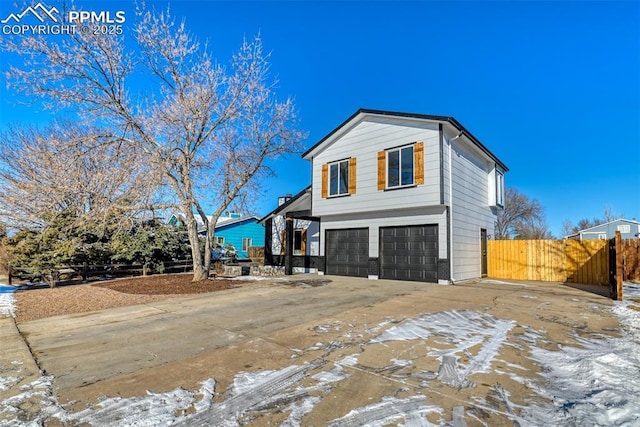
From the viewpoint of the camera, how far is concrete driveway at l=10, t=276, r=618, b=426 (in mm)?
2555

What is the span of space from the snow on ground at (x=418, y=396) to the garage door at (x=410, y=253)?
6.95 m

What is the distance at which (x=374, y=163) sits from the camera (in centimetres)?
1238

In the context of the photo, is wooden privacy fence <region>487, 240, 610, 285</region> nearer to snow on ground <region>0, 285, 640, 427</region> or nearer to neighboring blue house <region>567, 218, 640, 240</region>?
snow on ground <region>0, 285, 640, 427</region>

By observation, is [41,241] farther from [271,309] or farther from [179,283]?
[271,309]

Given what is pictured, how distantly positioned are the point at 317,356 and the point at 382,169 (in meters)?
9.34

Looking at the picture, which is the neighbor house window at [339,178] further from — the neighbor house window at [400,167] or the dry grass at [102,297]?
the dry grass at [102,297]

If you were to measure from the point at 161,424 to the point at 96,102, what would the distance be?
10801 millimetres

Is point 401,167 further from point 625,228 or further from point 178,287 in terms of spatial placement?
point 625,228

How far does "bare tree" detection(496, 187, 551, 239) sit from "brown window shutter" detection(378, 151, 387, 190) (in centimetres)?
2942

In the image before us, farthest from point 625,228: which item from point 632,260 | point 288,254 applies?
point 288,254

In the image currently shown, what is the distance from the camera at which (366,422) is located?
2.33m

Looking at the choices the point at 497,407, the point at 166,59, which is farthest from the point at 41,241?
the point at 497,407

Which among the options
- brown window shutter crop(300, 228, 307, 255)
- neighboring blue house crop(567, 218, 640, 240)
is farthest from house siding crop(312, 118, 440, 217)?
neighboring blue house crop(567, 218, 640, 240)

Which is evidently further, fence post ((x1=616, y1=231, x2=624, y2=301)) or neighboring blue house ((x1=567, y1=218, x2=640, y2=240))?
neighboring blue house ((x1=567, y1=218, x2=640, y2=240))
